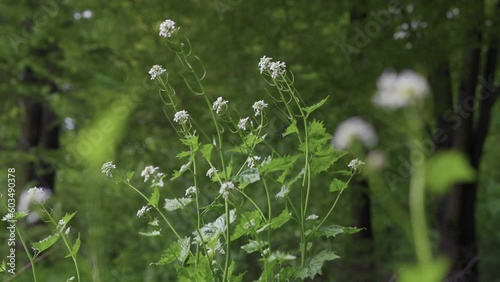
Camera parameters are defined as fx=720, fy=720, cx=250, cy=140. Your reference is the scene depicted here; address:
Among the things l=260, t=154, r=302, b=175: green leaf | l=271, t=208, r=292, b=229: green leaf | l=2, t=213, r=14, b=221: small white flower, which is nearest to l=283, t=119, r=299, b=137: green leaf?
l=260, t=154, r=302, b=175: green leaf

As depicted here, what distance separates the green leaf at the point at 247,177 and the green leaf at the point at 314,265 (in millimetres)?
A: 248

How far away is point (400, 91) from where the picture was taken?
32.5 inches

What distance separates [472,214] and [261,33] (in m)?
3.41

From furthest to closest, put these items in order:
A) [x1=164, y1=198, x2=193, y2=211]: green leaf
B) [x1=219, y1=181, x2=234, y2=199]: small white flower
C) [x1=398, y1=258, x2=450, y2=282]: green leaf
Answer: [x1=164, y1=198, x2=193, y2=211]: green leaf < [x1=219, y1=181, x2=234, y2=199]: small white flower < [x1=398, y1=258, x2=450, y2=282]: green leaf

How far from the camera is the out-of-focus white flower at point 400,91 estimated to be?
0.80m

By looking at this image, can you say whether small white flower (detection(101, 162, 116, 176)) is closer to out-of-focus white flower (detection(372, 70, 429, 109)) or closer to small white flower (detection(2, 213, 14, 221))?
small white flower (detection(2, 213, 14, 221))

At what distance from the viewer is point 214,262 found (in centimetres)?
191

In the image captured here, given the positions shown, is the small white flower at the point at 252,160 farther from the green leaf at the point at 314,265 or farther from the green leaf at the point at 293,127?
the green leaf at the point at 314,265

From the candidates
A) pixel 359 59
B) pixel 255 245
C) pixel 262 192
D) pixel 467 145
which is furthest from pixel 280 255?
pixel 467 145

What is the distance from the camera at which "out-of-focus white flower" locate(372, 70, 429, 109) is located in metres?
0.80

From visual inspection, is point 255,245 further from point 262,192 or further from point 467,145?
point 467,145

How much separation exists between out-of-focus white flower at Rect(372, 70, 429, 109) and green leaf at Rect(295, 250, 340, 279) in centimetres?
95

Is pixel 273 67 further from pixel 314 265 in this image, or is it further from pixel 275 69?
pixel 314 265

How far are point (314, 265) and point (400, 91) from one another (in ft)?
3.33
